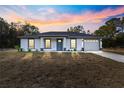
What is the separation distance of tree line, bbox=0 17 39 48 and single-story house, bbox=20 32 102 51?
12.2 ft

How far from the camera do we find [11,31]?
26203mm

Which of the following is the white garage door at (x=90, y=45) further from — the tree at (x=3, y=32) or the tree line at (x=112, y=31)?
the tree at (x=3, y=32)

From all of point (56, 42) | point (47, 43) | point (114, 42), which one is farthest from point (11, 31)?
point (114, 42)

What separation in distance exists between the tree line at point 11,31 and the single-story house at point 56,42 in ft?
12.2

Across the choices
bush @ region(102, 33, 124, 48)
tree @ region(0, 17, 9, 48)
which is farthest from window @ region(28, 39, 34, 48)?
bush @ region(102, 33, 124, 48)

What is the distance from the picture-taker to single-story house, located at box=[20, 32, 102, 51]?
64.0 ft

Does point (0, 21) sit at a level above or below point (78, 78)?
above

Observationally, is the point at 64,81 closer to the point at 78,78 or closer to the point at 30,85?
the point at 78,78

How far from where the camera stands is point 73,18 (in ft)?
73.0

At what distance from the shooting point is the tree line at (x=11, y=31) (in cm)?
2347

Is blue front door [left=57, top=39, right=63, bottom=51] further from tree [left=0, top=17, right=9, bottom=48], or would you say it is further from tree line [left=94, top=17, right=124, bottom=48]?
tree [left=0, top=17, right=9, bottom=48]
